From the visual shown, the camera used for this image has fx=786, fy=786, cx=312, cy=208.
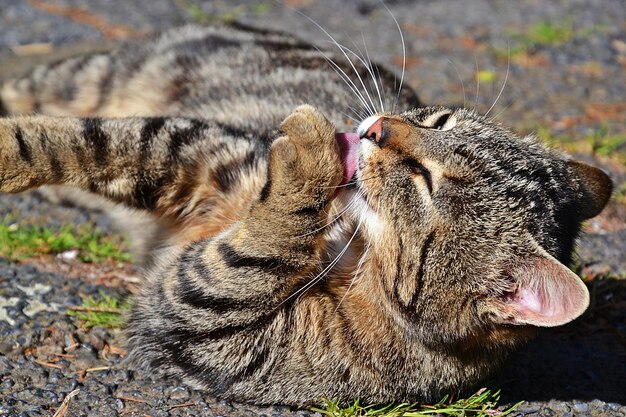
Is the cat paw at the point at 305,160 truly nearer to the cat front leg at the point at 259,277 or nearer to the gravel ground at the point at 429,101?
the cat front leg at the point at 259,277

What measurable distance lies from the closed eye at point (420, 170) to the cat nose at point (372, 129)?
135mm

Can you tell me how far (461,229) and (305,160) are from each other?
22.9 inches

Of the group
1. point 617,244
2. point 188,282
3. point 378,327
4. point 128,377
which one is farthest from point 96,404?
point 617,244

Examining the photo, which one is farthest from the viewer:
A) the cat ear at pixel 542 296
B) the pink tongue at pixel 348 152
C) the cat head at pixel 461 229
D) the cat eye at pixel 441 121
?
the cat eye at pixel 441 121

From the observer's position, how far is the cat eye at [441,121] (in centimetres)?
310

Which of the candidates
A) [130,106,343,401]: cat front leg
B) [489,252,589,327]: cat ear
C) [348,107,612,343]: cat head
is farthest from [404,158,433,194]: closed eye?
[489,252,589,327]: cat ear

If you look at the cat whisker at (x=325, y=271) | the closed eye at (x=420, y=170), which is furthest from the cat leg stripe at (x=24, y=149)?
the closed eye at (x=420, y=170)

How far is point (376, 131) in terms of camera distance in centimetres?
285

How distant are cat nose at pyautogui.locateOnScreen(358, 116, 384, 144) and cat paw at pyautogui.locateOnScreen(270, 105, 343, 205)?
0.18 metres

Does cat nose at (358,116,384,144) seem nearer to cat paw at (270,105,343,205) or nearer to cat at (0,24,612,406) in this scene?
cat at (0,24,612,406)

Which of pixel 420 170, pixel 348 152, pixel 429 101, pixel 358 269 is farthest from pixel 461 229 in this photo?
pixel 429 101

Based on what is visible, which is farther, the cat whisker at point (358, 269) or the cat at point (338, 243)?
the cat whisker at point (358, 269)

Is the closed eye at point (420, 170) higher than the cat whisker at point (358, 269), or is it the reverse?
the closed eye at point (420, 170)

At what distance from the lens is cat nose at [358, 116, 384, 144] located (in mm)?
2834
